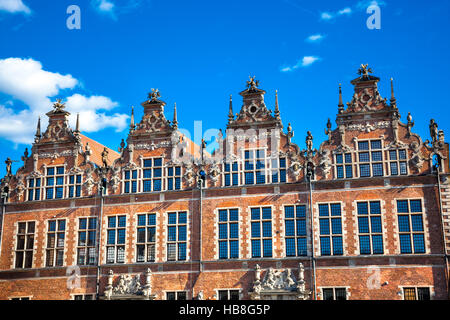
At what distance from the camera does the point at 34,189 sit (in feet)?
109

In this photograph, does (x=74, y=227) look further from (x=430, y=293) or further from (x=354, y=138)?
(x=430, y=293)

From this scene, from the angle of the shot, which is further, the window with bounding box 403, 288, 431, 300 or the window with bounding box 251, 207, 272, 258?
the window with bounding box 251, 207, 272, 258

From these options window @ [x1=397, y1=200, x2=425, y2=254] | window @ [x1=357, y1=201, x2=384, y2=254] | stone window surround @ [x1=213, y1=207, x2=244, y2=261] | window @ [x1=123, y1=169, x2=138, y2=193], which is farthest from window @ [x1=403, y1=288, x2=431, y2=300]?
window @ [x1=123, y1=169, x2=138, y2=193]

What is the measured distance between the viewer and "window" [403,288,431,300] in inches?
1022

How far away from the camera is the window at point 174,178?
31.0 m

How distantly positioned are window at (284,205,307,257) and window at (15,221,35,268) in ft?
49.9

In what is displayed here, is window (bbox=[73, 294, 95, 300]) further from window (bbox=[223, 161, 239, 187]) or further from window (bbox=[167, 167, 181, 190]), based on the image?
window (bbox=[223, 161, 239, 187])

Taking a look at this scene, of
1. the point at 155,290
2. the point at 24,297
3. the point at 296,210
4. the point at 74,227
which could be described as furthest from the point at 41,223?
the point at 296,210

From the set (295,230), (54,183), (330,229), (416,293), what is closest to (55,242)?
(54,183)

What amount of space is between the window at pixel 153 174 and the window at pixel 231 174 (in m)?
2.75

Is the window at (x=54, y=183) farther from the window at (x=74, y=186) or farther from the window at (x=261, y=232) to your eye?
the window at (x=261, y=232)

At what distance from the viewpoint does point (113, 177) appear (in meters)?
32.1
